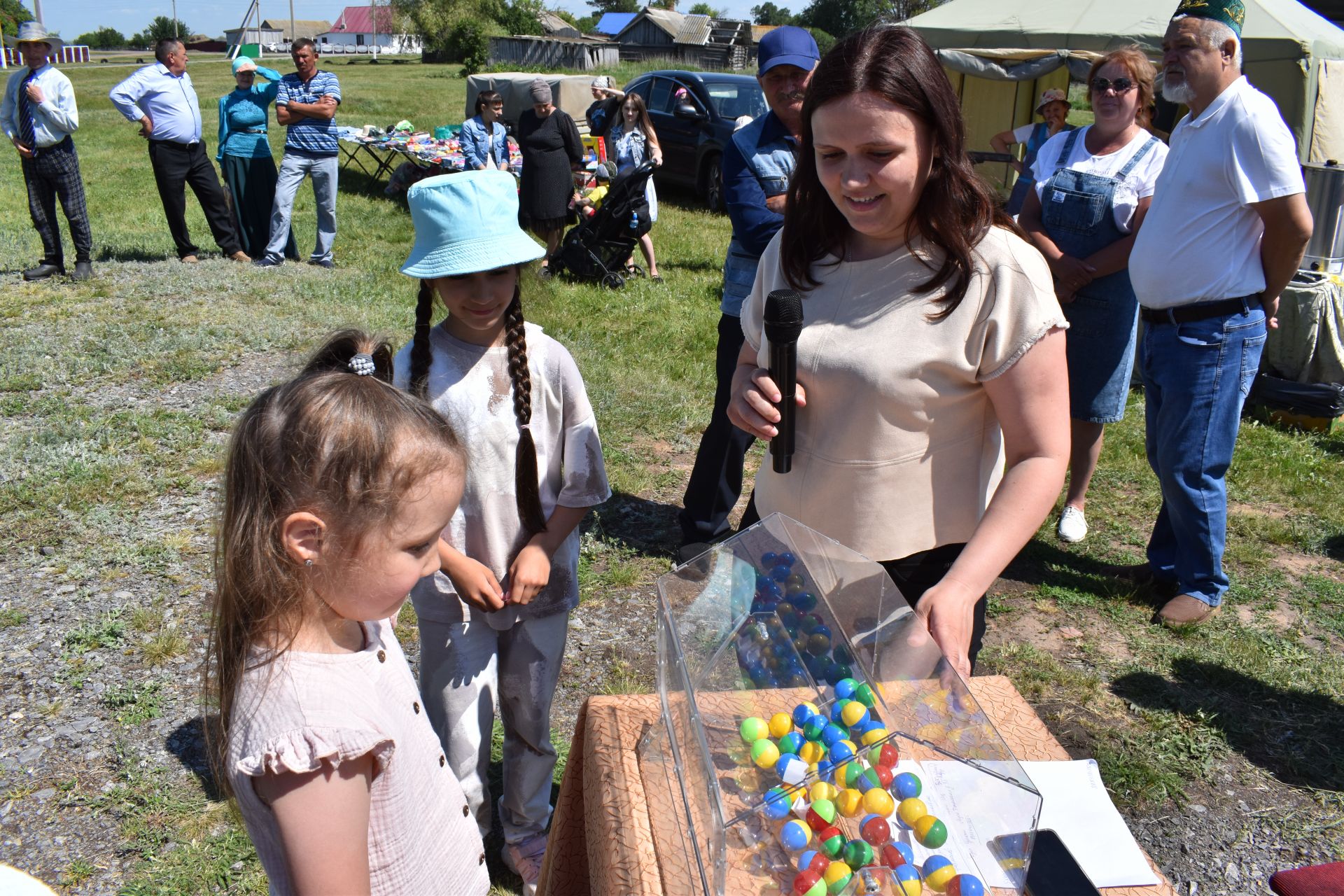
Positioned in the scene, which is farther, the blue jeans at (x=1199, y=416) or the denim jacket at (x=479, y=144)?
the denim jacket at (x=479, y=144)

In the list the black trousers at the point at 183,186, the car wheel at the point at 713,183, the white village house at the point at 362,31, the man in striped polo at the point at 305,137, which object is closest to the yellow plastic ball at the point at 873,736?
the man in striped polo at the point at 305,137

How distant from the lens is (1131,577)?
13.1ft

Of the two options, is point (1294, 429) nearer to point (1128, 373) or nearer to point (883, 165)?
point (1128, 373)

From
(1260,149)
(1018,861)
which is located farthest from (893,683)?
(1260,149)

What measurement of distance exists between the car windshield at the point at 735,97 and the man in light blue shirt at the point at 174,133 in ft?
19.6

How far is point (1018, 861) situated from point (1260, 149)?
9.19ft

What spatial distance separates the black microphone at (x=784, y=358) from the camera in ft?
5.18

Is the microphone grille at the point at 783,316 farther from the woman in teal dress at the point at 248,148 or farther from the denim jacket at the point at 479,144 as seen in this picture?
the denim jacket at the point at 479,144

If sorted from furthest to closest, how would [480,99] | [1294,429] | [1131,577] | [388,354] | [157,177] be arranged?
[480,99]
[157,177]
[1294,429]
[1131,577]
[388,354]

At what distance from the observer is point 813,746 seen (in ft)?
4.48

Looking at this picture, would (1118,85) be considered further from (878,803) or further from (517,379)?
(878,803)

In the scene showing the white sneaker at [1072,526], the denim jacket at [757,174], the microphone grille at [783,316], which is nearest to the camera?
the microphone grille at [783,316]

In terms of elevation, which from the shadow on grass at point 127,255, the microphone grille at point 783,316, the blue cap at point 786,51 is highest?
the blue cap at point 786,51

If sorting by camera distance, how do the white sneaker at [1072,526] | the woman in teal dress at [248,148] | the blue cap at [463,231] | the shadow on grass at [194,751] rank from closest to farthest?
the blue cap at [463,231] < the shadow on grass at [194,751] < the white sneaker at [1072,526] < the woman in teal dress at [248,148]
